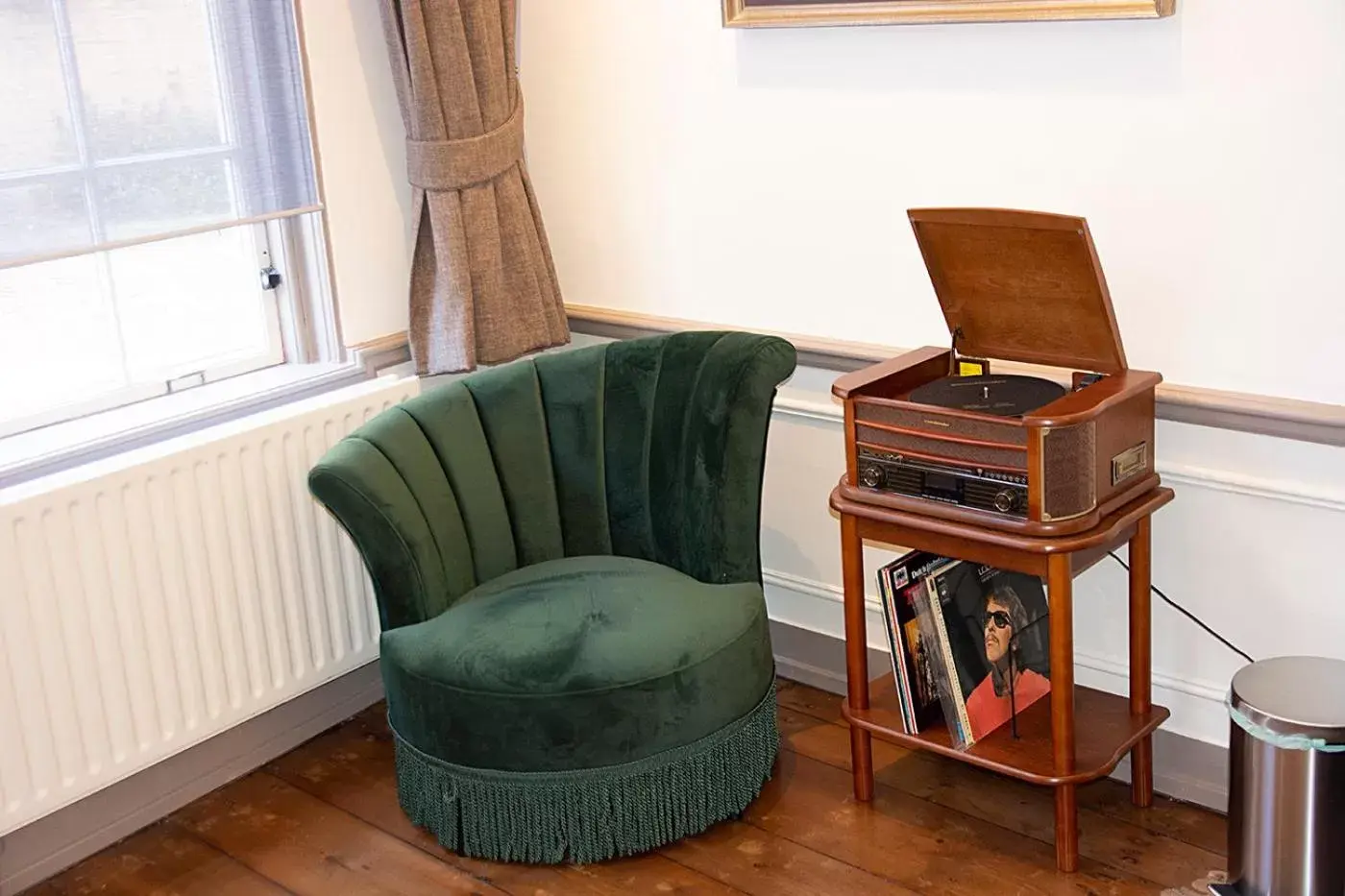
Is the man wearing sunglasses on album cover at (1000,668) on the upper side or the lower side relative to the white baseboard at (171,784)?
upper

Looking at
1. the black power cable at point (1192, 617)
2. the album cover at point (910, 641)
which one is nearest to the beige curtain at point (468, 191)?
the album cover at point (910, 641)

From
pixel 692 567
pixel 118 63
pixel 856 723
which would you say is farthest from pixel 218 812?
pixel 118 63

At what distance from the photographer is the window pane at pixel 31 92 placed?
2.45 m

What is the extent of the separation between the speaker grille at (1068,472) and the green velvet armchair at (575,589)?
0.60 m

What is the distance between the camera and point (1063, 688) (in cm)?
229

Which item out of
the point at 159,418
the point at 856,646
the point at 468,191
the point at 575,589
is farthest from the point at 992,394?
the point at 159,418

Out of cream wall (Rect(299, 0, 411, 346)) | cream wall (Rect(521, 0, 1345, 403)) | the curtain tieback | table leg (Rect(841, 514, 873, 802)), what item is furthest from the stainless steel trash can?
cream wall (Rect(299, 0, 411, 346))

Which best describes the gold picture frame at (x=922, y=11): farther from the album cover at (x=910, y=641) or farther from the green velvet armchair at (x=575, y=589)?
the album cover at (x=910, y=641)

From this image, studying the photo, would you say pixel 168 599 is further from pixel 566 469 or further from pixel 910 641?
pixel 910 641

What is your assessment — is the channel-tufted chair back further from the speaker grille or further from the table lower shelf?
the speaker grille

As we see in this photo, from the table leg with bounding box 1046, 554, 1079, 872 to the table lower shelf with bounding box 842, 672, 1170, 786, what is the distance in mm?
37

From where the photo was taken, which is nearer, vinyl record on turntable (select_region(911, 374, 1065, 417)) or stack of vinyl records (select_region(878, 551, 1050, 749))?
vinyl record on turntable (select_region(911, 374, 1065, 417))

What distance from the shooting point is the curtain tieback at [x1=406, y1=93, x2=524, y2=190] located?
2.97 meters

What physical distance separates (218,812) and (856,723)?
4.10 ft
